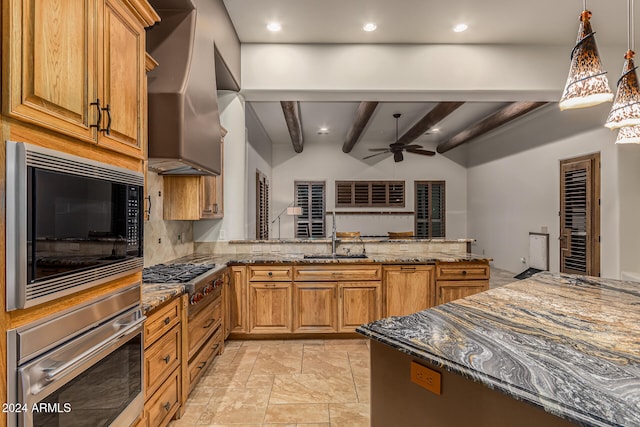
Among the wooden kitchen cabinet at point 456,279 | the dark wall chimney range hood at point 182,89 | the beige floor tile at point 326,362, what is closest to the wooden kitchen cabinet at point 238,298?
the beige floor tile at point 326,362

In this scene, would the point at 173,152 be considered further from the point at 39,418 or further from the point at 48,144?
the point at 39,418

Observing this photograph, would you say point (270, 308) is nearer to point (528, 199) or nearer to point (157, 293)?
point (157, 293)

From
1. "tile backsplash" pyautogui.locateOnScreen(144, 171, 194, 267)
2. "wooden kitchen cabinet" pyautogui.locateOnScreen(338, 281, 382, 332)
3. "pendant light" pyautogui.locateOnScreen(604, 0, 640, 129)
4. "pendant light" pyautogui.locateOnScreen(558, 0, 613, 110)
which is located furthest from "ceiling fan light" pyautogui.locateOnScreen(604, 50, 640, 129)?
"tile backsplash" pyautogui.locateOnScreen(144, 171, 194, 267)

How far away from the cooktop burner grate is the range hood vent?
832 millimetres

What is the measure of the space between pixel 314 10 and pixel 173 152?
2033 millimetres

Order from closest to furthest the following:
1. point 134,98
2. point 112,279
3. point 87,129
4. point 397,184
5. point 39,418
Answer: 1. point 39,418
2. point 87,129
3. point 112,279
4. point 134,98
5. point 397,184

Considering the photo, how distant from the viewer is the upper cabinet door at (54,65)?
87cm

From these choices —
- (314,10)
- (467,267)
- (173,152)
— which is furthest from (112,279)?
(467,267)

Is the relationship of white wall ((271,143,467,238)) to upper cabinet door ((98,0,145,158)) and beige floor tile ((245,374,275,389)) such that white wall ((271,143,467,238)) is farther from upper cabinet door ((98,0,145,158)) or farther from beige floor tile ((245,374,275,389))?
upper cabinet door ((98,0,145,158))

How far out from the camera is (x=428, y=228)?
28.0ft

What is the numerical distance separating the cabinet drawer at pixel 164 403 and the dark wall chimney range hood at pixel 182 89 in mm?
1426

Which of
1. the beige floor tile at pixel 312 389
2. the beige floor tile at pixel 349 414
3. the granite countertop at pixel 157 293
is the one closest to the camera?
the granite countertop at pixel 157 293

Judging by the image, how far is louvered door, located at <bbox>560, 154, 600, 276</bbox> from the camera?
471 centimetres

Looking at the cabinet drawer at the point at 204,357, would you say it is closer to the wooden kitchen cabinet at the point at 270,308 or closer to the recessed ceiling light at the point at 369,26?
the wooden kitchen cabinet at the point at 270,308
